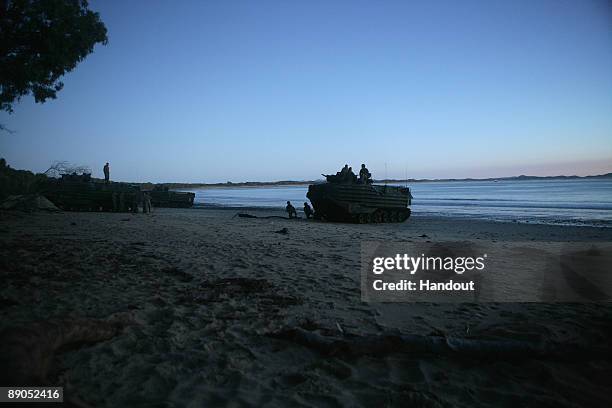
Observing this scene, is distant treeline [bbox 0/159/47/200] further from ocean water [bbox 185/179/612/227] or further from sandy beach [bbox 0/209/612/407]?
ocean water [bbox 185/179/612/227]

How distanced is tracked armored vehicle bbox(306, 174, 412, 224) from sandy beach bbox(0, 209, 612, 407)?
1250 centimetres

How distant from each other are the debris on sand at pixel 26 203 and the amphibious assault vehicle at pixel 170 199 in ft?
42.6

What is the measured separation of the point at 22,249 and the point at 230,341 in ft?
20.8

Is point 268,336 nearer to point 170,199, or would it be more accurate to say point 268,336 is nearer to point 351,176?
point 351,176

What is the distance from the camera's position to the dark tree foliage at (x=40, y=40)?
1118 cm

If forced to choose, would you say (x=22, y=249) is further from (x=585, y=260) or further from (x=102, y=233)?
(x=585, y=260)

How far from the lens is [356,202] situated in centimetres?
1981

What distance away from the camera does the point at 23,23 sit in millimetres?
11281

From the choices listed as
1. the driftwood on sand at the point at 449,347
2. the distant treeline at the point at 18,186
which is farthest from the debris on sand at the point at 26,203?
the driftwood on sand at the point at 449,347

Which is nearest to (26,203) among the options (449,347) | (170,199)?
(170,199)

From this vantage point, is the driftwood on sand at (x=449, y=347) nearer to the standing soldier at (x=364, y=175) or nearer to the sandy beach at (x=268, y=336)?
the sandy beach at (x=268, y=336)

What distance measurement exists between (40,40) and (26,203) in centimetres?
1039

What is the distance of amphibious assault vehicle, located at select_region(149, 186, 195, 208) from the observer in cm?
3409

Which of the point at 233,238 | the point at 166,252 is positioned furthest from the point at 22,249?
the point at 233,238
